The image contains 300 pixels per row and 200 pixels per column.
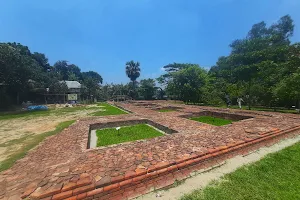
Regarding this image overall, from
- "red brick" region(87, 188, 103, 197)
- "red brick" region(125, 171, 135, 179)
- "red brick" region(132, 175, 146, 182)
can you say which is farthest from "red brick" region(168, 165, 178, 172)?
"red brick" region(87, 188, 103, 197)

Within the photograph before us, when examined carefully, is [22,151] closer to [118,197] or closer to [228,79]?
[118,197]

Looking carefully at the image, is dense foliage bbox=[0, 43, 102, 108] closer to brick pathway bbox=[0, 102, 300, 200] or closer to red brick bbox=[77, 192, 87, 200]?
brick pathway bbox=[0, 102, 300, 200]

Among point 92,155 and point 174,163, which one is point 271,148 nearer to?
point 174,163

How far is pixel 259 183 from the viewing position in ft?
11.2

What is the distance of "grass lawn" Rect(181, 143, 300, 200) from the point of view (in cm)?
303

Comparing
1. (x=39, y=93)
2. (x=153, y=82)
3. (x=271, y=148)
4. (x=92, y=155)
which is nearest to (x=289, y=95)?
(x=271, y=148)

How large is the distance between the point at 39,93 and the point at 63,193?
3767cm

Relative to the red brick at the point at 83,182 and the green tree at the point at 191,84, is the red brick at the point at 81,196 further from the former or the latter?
the green tree at the point at 191,84

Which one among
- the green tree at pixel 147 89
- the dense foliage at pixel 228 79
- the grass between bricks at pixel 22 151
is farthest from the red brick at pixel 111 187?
the green tree at pixel 147 89

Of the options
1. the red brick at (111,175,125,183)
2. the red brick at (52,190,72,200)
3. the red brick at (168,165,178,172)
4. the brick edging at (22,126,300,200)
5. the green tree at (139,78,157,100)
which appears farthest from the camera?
the green tree at (139,78,157,100)

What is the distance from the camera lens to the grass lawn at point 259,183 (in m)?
3.03

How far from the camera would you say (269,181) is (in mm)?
3486

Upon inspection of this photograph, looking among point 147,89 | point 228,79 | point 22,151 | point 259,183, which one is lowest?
point 22,151

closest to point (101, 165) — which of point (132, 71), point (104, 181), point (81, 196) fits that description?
point (104, 181)
